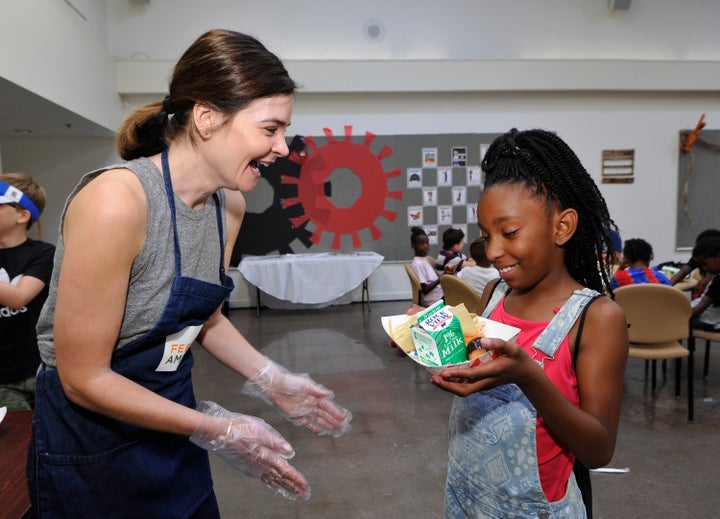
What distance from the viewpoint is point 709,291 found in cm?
300

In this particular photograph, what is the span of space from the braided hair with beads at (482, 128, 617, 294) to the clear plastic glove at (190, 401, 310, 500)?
658 mm

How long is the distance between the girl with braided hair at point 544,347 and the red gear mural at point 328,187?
18.3 ft

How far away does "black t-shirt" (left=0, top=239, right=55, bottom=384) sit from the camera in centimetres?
156

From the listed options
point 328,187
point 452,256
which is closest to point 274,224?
point 328,187

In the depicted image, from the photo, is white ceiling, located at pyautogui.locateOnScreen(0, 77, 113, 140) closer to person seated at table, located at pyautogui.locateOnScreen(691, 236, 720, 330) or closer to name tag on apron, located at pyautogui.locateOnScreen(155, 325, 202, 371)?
name tag on apron, located at pyautogui.locateOnScreen(155, 325, 202, 371)

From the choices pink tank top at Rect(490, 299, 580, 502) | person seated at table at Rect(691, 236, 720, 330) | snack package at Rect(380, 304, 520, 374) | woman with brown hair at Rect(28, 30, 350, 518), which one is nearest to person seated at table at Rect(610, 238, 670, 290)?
person seated at table at Rect(691, 236, 720, 330)

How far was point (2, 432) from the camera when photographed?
1.10 metres

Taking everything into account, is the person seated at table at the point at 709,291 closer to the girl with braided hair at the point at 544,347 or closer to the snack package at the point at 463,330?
the girl with braided hair at the point at 544,347

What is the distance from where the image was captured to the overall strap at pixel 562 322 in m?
0.87

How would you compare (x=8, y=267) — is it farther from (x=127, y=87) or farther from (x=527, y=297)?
(x=127, y=87)

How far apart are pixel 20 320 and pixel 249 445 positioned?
3.79 ft

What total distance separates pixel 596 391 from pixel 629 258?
320 centimetres

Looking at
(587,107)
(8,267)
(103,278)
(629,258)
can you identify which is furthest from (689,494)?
(587,107)

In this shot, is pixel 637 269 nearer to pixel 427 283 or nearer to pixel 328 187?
pixel 427 283
